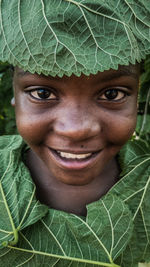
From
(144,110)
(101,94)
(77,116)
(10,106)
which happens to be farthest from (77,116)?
(10,106)

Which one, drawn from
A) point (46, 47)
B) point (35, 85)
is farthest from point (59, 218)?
point (46, 47)

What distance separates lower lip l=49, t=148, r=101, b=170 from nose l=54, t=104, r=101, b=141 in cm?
10

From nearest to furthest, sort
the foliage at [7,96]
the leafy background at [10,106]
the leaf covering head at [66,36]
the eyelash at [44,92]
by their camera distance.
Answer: the leaf covering head at [66,36], the eyelash at [44,92], the leafy background at [10,106], the foliage at [7,96]

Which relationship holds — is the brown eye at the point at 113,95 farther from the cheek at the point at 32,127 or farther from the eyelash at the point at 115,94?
the cheek at the point at 32,127

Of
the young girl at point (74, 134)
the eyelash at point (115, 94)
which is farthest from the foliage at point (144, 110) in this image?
the eyelash at point (115, 94)

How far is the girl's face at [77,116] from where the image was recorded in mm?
837

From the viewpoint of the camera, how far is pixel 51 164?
0.97 metres

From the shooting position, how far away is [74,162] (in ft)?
3.03

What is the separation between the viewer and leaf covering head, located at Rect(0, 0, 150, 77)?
0.75 m

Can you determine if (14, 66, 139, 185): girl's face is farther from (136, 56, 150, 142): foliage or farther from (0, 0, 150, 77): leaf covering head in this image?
(136, 56, 150, 142): foliage

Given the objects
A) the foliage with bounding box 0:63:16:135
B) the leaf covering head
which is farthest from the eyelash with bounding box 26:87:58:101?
the foliage with bounding box 0:63:16:135

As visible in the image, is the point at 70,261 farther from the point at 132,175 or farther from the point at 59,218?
the point at 132,175

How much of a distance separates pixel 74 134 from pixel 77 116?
0.05m

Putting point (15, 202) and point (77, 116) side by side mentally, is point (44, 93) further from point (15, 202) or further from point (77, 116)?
point (15, 202)
